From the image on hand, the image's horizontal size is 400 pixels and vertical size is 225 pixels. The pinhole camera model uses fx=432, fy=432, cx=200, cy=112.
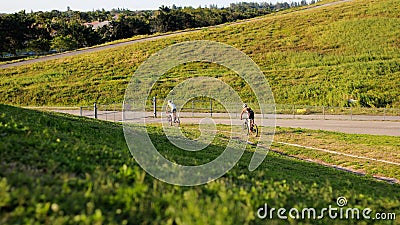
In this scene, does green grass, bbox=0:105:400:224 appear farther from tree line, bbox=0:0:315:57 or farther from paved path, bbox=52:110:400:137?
tree line, bbox=0:0:315:57

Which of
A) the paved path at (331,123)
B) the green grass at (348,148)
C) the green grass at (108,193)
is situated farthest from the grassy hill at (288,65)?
the green grass at (108,193)

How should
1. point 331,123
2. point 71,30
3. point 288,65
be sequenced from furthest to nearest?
point 71,30
point 288,65
point 331,123

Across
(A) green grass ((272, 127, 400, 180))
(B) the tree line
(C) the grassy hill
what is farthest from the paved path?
(B) the tree line

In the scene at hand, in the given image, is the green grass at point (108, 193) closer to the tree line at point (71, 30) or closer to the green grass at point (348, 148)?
the green grass at point (348, 148)

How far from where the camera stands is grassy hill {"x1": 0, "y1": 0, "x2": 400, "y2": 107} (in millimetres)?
47344

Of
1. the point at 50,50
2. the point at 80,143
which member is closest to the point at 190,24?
the point at 50,50

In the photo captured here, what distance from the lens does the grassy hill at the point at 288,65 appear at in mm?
47344

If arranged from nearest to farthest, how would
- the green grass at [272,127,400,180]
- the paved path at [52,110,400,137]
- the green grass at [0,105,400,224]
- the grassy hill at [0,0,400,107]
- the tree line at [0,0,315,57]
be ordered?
the green grass at [0,105,400,224] < the green grass at [272,127,400,180] < the paved path at [52,110,400,137] < the grassy hill at [0,0,400,107] < the tree line at [0,0,315,57]

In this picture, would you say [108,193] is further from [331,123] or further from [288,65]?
[288,65]

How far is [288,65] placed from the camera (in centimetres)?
5675

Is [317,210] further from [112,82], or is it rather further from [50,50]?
[50,50]

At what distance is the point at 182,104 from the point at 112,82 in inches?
521

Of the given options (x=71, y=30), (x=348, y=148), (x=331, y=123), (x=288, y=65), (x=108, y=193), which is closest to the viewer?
(x=108, y=193)

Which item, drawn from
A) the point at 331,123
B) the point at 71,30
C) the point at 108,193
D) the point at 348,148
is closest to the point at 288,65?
the point at 331,123
